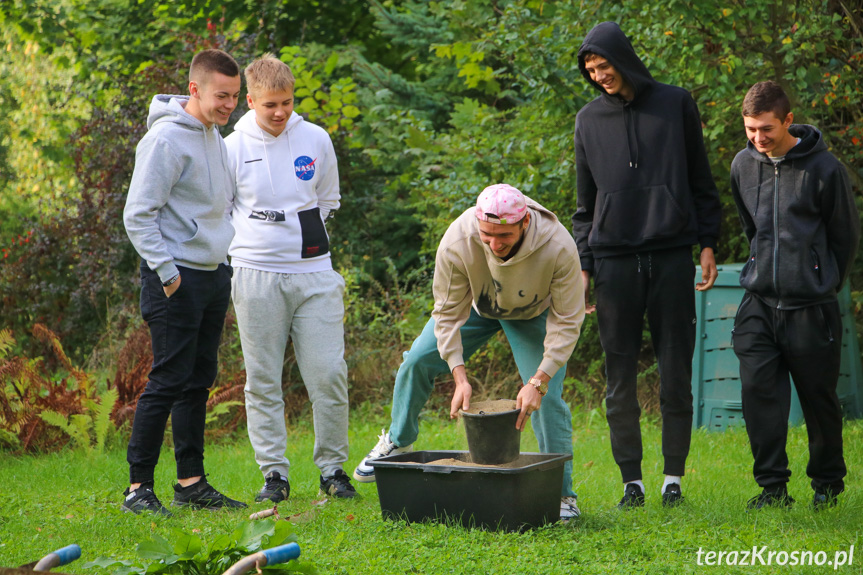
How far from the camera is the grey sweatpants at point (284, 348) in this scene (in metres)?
4.93

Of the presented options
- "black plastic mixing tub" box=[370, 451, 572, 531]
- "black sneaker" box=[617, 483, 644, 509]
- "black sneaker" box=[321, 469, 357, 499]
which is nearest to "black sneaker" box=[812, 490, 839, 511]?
"black sneaker" box=[617, 483, 644, 509]

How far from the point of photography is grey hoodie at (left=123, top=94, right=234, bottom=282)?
446 cm

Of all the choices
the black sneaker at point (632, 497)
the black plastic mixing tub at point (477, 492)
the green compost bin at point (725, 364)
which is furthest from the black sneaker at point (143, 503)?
the green compost bin at point (725, 364)

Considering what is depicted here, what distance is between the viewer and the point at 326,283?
5.07 meters

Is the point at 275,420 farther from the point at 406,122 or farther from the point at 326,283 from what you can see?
the point at 406,122

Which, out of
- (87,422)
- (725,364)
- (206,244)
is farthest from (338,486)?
(725,364)

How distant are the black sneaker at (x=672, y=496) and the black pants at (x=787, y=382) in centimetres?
43

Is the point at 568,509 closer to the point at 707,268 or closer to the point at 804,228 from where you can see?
the point at 707,268

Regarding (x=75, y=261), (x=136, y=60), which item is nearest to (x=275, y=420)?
(x=75, y=261)

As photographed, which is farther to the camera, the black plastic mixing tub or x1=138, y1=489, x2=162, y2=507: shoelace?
x1=138, y1=489, x2=162, y2=507: shoelace

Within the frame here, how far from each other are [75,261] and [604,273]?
6573mm

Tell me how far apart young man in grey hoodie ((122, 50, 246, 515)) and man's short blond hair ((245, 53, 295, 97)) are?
6.6 inches

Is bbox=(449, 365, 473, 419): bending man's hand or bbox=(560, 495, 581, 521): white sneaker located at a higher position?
bbox=(449, 365, 473, 419): bending man's hand

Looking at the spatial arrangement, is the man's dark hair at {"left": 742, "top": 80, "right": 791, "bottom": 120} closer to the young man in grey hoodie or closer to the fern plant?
the young man in grey hoodie
